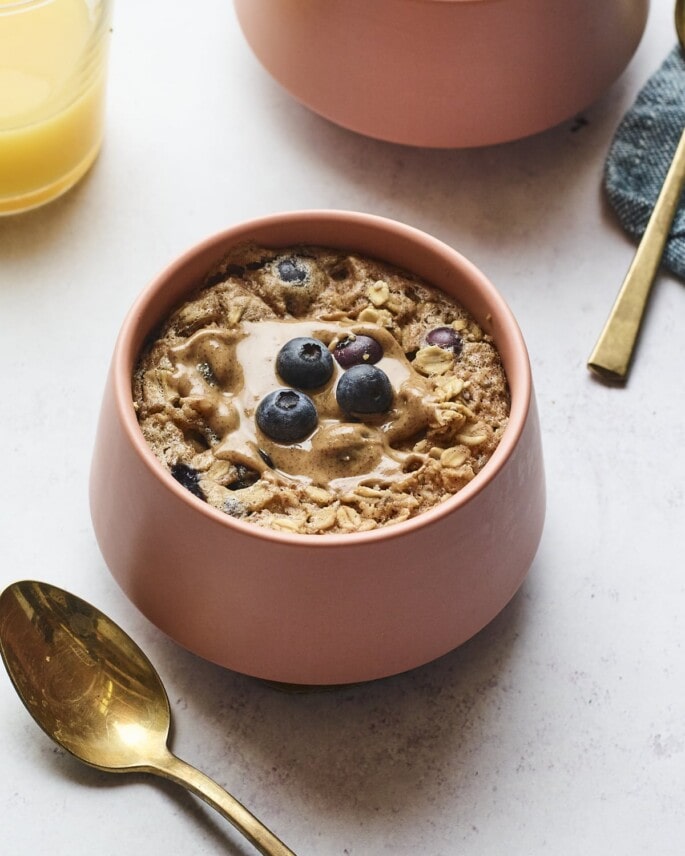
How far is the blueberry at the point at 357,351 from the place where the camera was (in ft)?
5.34

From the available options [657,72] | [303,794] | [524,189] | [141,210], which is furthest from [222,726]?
[657,72]

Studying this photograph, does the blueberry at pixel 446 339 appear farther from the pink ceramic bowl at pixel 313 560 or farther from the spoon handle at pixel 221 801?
the spoon handle at pixel 221 801

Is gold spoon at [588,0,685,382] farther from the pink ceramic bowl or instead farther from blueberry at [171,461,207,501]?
blueberry at [171,461,207,501]

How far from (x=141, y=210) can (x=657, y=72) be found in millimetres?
932

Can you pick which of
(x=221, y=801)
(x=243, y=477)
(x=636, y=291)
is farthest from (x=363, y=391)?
(x=636, y=291)

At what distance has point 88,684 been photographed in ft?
5.19

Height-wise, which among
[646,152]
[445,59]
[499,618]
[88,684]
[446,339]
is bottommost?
[499,618]

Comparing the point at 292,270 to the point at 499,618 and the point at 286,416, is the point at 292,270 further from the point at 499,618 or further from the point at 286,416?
the point at 499,618

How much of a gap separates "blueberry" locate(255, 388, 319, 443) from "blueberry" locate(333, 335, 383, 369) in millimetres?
94

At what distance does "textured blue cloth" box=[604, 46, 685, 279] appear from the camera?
2107 mm

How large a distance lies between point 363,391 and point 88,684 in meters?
0.49

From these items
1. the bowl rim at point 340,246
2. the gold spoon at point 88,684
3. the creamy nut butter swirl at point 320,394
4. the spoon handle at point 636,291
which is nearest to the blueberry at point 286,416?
the creamy nut butter swirl at point 320,394

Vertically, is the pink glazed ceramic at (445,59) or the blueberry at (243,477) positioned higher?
the pink glazed ceramic at (445,59)

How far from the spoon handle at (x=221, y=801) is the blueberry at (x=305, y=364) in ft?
1.58
